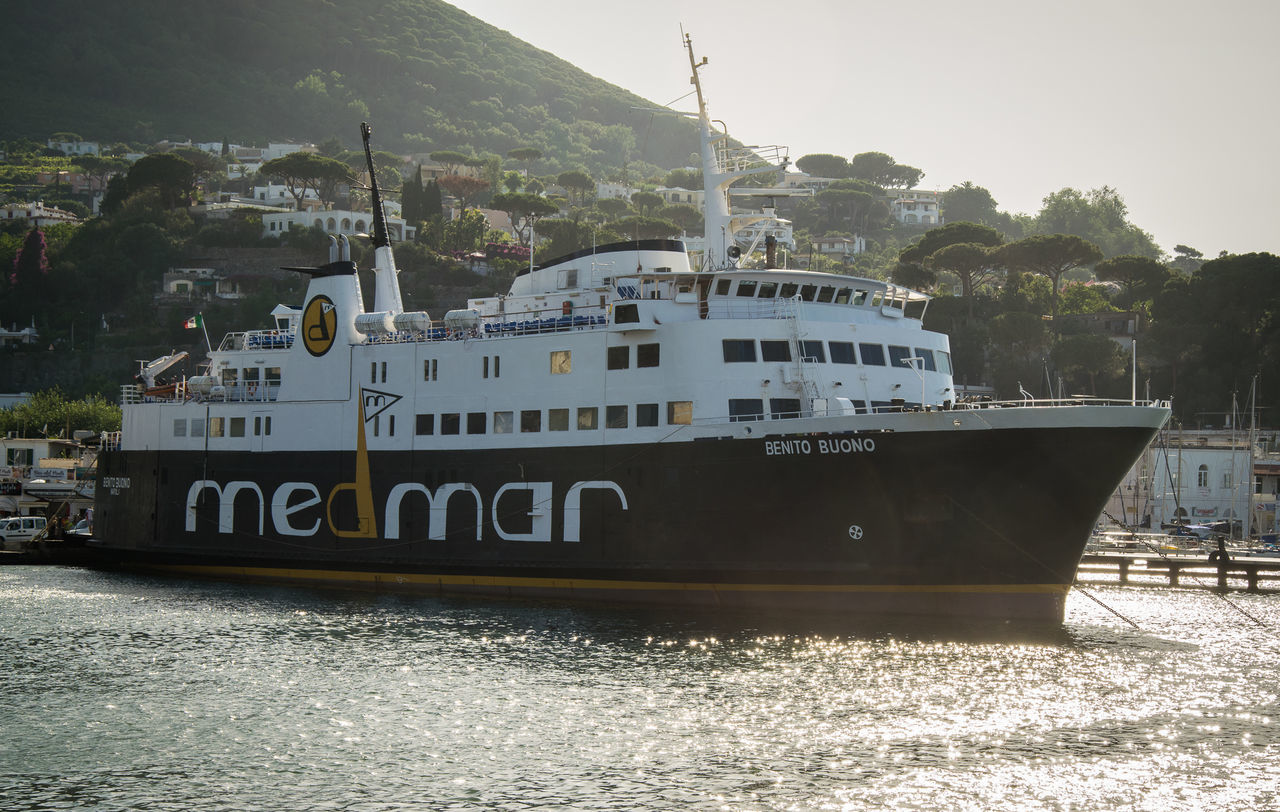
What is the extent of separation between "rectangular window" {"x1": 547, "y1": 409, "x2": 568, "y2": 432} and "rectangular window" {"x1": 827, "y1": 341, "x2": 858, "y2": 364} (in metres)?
6.71

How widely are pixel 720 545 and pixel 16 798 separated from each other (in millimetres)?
14765

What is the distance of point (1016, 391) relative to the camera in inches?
2963

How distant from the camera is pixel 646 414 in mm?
27734

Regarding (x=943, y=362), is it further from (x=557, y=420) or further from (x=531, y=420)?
(x=531, y=420)

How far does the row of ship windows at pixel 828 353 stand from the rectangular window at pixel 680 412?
1426 millimetres

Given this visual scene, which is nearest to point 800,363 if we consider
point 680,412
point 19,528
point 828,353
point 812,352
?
point 812,352

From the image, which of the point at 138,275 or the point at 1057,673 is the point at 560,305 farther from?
the point at 138,275

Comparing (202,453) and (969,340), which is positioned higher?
(969,340)

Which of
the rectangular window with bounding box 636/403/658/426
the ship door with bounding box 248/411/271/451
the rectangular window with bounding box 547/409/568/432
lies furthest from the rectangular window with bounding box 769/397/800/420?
the ship door with bounding box 248/411/271/451

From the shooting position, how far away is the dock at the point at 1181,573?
34.8 meters

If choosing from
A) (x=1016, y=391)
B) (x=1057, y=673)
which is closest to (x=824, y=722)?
(x=1057, y=673)

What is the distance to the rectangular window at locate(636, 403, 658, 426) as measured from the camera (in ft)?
90.6

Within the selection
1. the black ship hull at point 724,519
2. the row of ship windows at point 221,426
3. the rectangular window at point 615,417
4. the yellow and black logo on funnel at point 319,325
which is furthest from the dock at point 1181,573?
the row of ship windows at point 221,426

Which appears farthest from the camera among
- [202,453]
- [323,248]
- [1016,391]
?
[323,248]
